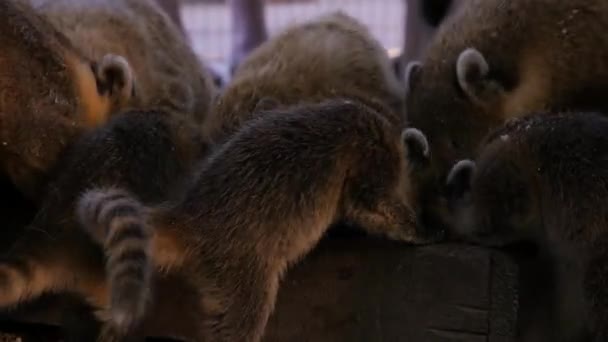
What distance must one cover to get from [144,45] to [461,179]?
1.18 metres

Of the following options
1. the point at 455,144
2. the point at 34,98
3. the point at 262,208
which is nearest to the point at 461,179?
the point at 455,144

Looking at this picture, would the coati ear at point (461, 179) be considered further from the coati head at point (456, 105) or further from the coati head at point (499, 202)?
the coati head at point (456, 105)

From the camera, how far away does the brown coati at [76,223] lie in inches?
65.1

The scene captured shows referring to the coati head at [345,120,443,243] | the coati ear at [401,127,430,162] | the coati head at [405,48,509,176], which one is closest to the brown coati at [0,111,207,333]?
the coati head at [345,120,443,243]

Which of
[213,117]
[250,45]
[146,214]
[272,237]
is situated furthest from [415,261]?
[250,45]

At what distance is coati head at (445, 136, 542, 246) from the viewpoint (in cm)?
196

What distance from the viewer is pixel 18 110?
210 cm

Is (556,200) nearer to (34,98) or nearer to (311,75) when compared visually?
(311,75)

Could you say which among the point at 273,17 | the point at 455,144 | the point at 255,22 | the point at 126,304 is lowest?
the point at 273,17

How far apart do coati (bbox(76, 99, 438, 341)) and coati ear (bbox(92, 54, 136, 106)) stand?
55 cm

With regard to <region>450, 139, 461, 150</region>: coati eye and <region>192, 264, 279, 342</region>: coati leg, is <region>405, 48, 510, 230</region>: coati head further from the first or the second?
<region>192, 264, 279, 342</region>: coati leg

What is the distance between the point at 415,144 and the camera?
7.29 ft

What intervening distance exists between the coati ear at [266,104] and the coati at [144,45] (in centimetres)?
27

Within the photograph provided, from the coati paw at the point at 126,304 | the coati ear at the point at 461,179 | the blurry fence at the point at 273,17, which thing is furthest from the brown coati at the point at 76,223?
the blurry fence at the point at 273,17
